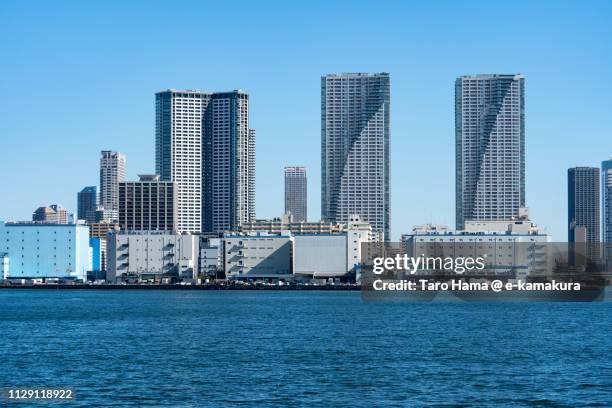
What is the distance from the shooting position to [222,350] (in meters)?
59.7

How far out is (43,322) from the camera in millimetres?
88062

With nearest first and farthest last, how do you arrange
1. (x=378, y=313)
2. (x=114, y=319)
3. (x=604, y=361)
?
(x=604, y=361)
(x=114, y=319)
(x=378, y=313)

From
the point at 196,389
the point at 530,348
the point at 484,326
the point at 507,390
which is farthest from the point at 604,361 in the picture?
the point at 484,326

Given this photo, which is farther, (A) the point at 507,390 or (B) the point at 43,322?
(B) the point at 43,322

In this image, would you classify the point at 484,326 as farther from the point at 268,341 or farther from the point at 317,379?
the point at 317,379

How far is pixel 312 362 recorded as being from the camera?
53.2 metres

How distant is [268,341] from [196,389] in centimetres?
2267

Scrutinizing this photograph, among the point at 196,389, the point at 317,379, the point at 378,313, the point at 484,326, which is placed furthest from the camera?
the point at 378,313

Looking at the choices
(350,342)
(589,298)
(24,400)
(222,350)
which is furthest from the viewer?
(589,298)

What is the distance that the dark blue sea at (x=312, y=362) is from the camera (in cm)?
4212

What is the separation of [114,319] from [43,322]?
6456 millimetres

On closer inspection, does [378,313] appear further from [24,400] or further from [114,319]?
[24,400]

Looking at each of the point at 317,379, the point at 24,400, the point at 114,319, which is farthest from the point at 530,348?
the point at 114,319

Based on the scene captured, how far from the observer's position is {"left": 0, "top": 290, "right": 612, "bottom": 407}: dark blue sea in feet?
138
